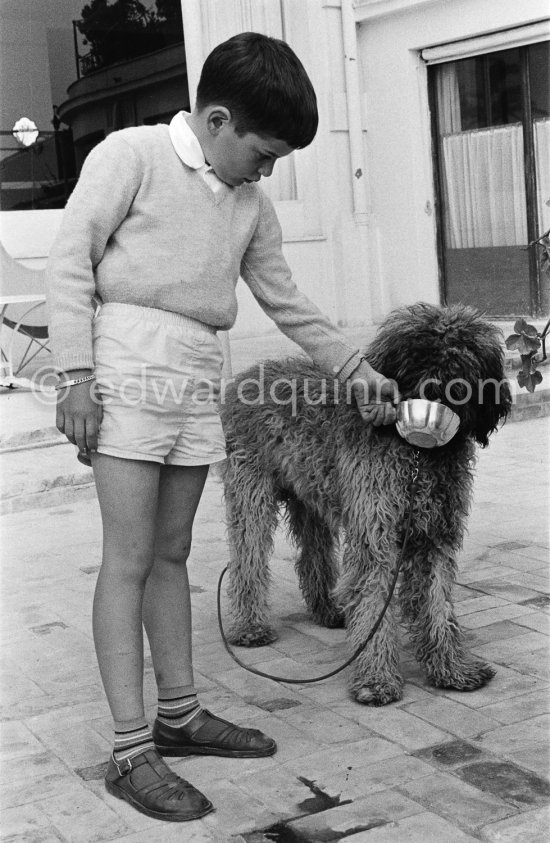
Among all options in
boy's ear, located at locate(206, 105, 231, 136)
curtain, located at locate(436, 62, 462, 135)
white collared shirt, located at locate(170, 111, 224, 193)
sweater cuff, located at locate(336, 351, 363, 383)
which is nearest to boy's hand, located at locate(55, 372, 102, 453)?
white collared shirt, located at locate(170, 111, 224, 193)

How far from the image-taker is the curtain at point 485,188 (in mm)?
11594

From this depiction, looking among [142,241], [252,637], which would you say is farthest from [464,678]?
[142,241]

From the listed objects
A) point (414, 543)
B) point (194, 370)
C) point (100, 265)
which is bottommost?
point (414, 543)

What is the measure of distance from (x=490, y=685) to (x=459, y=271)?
29.8 ft

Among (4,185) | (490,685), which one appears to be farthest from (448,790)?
(4,185)

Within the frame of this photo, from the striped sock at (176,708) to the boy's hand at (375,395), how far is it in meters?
0.99

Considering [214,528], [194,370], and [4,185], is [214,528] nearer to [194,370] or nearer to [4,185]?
[194,370]

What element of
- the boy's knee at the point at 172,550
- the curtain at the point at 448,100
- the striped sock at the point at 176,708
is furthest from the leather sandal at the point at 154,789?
the curtain at the point at 448,100

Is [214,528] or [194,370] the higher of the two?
[194,370]

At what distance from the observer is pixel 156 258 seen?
2.88 m

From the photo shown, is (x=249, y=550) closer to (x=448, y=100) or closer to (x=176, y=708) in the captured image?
(x=176, y=708)

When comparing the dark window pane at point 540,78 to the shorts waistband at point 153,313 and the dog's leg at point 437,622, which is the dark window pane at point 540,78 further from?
the shorts waistband at point 153,313

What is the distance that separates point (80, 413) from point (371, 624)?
50.2 inches

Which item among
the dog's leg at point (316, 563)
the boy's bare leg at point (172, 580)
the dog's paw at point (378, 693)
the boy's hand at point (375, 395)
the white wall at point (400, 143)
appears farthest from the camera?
the white wall at point (400, 143)
